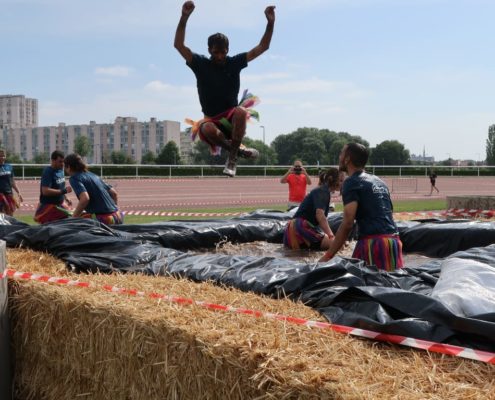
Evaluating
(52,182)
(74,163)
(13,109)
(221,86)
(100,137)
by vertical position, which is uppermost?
(13,109)

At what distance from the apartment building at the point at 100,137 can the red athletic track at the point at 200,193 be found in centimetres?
12468

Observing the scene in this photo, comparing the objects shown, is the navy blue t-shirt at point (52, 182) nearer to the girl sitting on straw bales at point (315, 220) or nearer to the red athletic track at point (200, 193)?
the girl sitting on straw bales at point (315, 220)

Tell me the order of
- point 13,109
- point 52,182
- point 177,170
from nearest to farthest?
point 52,182 < point 177,170 < point 13,109

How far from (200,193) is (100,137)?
143 meters

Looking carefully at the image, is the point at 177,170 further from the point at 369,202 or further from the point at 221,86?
the point at 369,202

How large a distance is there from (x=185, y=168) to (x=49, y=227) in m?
31.0

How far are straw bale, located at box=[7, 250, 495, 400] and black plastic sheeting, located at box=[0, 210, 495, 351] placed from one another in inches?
7.5

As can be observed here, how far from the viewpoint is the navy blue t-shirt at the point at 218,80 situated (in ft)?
20.4

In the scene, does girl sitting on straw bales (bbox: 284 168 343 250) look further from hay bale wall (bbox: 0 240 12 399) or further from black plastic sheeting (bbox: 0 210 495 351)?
hay bale wall (bbox: 0 240 12 399)

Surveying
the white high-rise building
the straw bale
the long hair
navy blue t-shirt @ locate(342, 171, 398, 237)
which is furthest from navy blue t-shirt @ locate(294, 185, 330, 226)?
the white high-rise building

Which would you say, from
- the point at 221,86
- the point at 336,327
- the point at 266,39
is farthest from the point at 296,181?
the point at 336,327

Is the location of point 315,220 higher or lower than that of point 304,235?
higher

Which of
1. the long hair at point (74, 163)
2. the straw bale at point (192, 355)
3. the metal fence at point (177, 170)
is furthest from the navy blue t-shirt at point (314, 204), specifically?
the metal fence at point (177, 170)

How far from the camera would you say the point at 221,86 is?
6.35m
